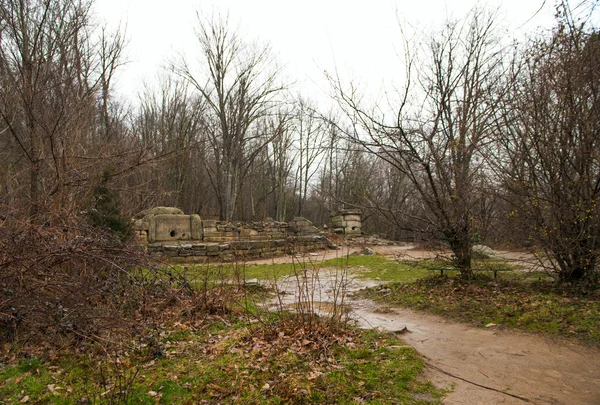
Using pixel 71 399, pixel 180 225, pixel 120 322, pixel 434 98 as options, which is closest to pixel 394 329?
pixel 120 322

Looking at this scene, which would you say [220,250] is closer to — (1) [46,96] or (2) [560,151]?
(1) [46,96]

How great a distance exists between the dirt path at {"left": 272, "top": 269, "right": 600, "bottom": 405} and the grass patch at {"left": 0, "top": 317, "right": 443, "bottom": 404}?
0.29 metres

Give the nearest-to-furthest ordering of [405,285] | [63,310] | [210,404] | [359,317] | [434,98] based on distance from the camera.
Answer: [210,404] < [63,310] < [359,317] < [434,98] < [405,285]

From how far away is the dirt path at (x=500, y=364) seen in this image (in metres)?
3.19

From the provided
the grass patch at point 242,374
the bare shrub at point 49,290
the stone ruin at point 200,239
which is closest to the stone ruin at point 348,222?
the stone ruin at point 200,239

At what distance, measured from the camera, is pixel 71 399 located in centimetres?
312

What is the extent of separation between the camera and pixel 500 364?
3.86 meters

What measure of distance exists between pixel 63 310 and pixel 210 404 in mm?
1900

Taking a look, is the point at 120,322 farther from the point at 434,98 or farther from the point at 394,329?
the point at 434,98

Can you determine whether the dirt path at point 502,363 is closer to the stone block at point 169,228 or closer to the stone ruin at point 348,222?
the stone block at point 169,228

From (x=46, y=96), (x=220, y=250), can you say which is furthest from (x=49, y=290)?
(x=220, y=250)

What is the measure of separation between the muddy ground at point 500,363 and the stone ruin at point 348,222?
1833cm

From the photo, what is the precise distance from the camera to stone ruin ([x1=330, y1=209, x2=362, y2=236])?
942 inches

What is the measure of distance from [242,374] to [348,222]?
20827mm
